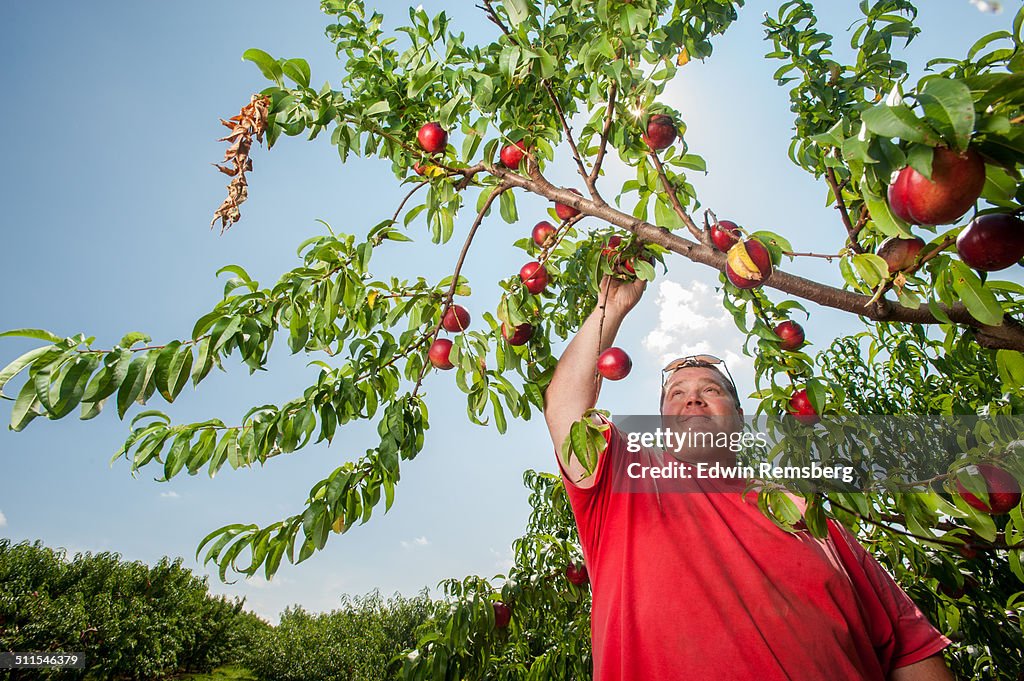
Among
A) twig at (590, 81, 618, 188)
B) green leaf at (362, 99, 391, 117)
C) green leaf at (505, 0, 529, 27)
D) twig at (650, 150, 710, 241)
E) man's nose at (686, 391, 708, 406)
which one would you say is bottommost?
man's nose at (686, 391, 708, 406)

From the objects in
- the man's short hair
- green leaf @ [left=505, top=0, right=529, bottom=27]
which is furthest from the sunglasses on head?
green leaf @ [left=505, top=0, right=529, bottom=27]

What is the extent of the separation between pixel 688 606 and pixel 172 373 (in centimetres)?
134

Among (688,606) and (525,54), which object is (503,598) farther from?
(525,54)

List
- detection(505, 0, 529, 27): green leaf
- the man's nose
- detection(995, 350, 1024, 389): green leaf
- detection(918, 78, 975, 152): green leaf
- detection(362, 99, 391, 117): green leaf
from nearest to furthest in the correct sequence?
detection(918, 78, 975, 152): green leaf < detection(995, 350, 1024, 389): green leaf < detection(505, 0, 529, 27): green leaf < detection(362, 99, 391, 117): green leaf < the man's nose

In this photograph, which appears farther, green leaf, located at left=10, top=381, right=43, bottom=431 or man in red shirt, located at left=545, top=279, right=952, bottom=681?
man in red shirt, located at left=545, top=279, right=952, bottom=681

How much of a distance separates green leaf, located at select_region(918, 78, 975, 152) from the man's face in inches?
45.7

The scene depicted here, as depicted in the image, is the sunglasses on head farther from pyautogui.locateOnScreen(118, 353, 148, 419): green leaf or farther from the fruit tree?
pyautogui.locateOnScreen(118, 353, 148, 419): green leaf

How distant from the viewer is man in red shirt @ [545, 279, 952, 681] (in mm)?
1300

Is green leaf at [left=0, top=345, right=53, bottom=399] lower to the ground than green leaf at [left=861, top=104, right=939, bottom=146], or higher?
lower

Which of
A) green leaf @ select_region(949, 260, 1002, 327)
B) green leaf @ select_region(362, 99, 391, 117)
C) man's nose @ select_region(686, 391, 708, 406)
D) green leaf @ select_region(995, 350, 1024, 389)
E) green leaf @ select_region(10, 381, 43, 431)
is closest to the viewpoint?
green leaf @ select_region(949, 260, 1002, 327)

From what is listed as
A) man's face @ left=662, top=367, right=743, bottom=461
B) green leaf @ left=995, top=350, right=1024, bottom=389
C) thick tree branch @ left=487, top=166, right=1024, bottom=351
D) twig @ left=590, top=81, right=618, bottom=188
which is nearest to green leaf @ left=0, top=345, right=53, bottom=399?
thick tree branch @ left=487, top=166, right=1024, bottom=351

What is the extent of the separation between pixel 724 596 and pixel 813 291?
2.57 feet

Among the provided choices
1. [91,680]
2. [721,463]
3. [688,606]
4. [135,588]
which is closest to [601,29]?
[721,463]

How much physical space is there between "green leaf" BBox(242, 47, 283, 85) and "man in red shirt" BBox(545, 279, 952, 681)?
1.08 m
